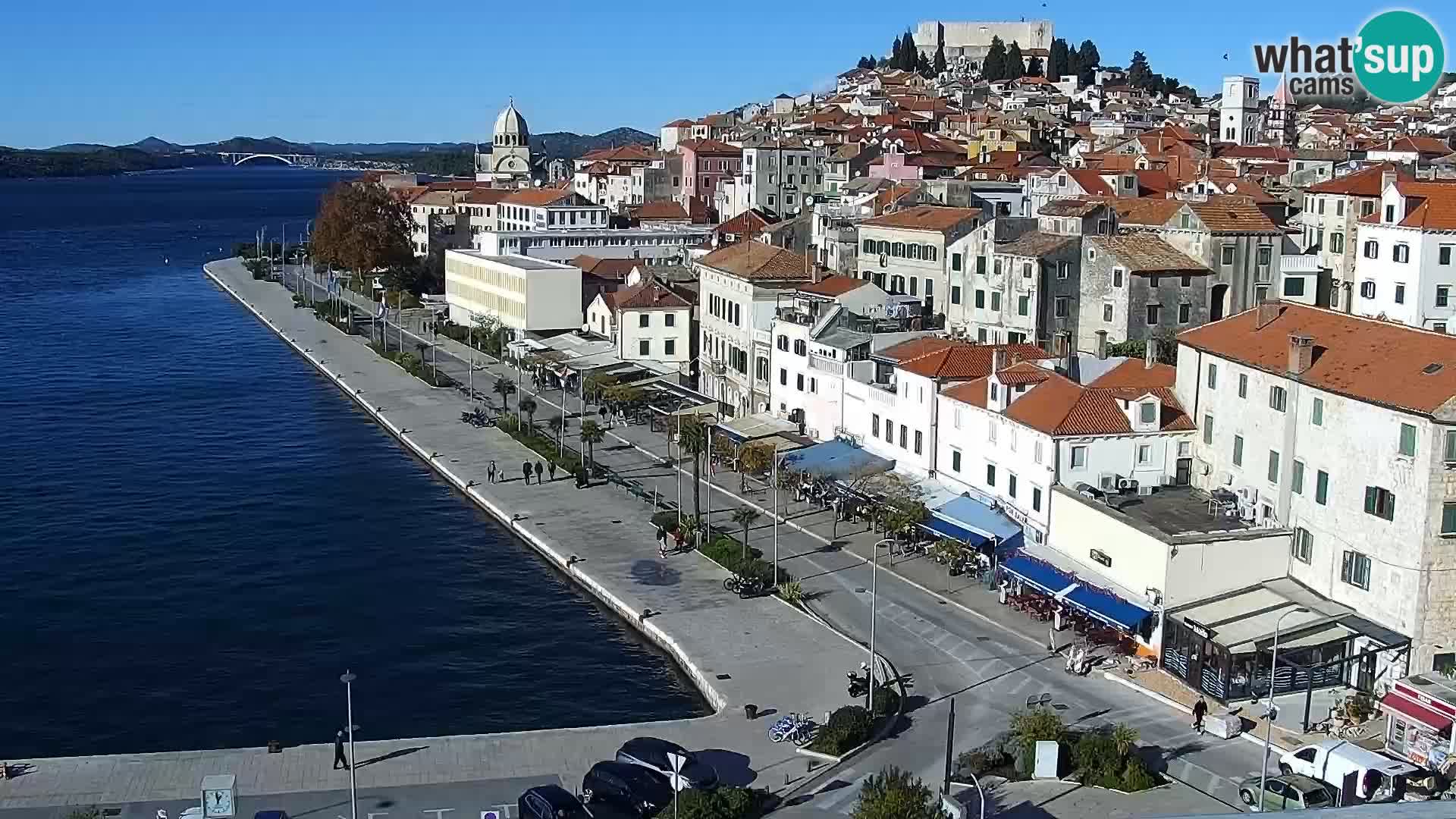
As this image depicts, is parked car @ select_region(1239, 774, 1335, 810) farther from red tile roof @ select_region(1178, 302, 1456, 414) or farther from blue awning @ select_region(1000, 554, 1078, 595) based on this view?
blue awning @ select_region(1000, 554, 1078, 595)

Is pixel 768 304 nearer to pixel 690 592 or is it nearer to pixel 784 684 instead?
pixel 690 592

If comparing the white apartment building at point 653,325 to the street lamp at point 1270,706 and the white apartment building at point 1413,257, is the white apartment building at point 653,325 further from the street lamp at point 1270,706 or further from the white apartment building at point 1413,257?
the street lamp at point 1270,706

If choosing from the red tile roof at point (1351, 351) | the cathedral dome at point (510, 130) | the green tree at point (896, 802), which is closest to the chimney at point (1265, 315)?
the red tile roof at point (1351, 351)

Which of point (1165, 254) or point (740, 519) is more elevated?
point (1165, 254)

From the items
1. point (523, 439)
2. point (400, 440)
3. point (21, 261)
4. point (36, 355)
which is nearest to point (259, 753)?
point (523, 439)

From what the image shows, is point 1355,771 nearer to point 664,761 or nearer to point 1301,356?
point 1301,356

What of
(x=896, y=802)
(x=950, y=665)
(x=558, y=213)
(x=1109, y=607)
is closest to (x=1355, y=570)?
(x=1109, y=607)
